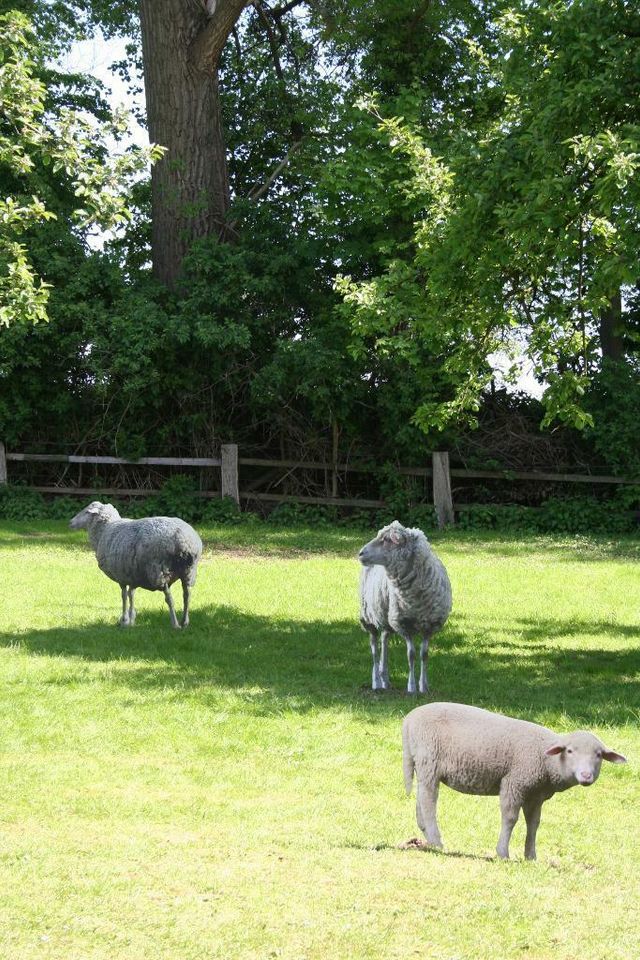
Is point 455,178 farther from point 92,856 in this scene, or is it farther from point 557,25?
point 92,856

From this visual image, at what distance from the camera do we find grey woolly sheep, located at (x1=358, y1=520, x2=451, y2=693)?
9547 millimetres

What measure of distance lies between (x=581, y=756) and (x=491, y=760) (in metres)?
0.51

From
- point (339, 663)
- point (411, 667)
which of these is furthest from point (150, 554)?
point (411, 667)

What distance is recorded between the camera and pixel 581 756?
16.2ft

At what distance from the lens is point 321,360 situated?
23000mm

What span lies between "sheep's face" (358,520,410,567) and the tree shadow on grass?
46.7 inches

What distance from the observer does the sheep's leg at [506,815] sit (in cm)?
528

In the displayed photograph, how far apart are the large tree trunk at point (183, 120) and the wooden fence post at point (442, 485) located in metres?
7.00

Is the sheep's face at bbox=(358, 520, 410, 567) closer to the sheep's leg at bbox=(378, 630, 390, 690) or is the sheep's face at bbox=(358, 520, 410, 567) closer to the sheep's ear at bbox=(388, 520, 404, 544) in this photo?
the sheep's ear at bbox=(388, 520, 404, 544)

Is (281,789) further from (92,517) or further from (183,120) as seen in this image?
Result: (183,120)

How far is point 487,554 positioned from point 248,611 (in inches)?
254

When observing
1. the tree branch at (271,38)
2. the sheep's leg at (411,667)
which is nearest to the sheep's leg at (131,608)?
the sheep's leg at (411,667)

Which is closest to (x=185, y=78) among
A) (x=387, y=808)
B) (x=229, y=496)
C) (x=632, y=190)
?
(x=229, y=496)

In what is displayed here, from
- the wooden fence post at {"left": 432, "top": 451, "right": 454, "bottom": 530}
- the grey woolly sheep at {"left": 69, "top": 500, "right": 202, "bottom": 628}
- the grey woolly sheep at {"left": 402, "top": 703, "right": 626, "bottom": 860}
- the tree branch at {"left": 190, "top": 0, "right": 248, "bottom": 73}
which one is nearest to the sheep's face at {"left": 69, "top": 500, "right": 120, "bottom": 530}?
the grey woolly sheep at {"left": 69, "top": 500, "right": 202, "bottom": 628}
